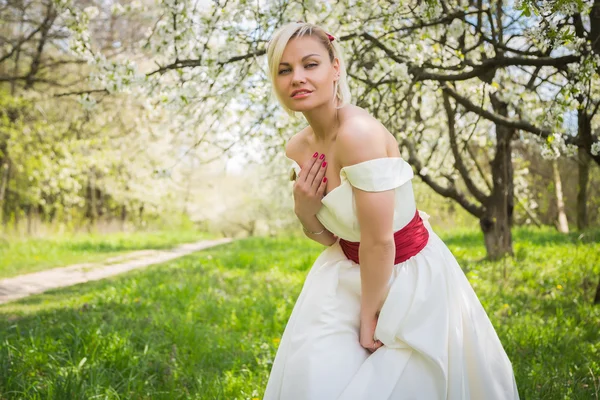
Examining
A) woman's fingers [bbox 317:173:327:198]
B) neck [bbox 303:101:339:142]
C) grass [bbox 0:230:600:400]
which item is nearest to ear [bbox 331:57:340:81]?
neck [bbox 303:101:339:142]

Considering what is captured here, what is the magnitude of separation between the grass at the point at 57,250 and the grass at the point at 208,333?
2.78m

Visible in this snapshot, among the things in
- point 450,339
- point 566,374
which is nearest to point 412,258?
point 450,339

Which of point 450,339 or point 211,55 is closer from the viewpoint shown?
point 450,339

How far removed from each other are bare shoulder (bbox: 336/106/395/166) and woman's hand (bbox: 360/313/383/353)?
1.88 ft

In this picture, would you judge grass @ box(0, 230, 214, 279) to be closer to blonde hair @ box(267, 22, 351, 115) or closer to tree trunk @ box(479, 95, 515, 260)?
tree trunk @ box(479, 95, 515, 260)

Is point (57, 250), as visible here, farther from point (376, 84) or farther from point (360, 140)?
point (360, 140)

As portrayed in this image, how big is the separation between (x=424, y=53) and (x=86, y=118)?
395 inches

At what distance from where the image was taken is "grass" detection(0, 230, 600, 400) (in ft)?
10.0

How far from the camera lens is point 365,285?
6.11ft

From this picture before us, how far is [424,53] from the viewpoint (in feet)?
17.4

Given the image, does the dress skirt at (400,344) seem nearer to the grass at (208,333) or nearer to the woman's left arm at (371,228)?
the woman's left arm at (371,228)

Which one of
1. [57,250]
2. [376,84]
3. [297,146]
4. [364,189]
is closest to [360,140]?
[364,189]

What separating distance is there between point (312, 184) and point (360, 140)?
0.29m

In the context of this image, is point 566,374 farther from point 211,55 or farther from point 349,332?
point 211,55
